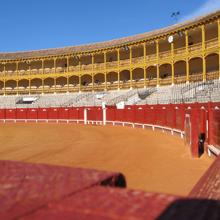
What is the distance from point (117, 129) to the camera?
891 inches

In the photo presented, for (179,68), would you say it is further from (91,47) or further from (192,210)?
(192,210)

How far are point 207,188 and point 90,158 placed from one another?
738 centimetres

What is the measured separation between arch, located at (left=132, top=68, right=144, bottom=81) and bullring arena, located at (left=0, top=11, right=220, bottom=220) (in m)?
0.14

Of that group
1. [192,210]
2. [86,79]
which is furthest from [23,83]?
[192,210]

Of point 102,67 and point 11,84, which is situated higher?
point 102,67

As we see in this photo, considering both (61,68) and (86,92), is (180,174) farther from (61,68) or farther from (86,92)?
(61,68)

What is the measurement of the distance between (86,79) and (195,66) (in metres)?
14.9

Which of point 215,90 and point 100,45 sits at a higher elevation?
point 100,45

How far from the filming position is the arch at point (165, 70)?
36369 millimetres

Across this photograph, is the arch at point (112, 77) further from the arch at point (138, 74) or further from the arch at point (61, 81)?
the arch at point (61, 81)

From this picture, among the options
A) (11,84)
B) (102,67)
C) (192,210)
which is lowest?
(192,210)

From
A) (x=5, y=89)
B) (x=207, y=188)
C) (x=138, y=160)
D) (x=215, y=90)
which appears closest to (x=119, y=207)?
(x=207, y=188)

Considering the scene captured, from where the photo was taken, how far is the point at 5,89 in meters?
46.9

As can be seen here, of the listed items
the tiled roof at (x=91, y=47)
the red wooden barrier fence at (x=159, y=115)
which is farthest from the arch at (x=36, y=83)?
the red wooden barrier fence at (x=159, y=115)
